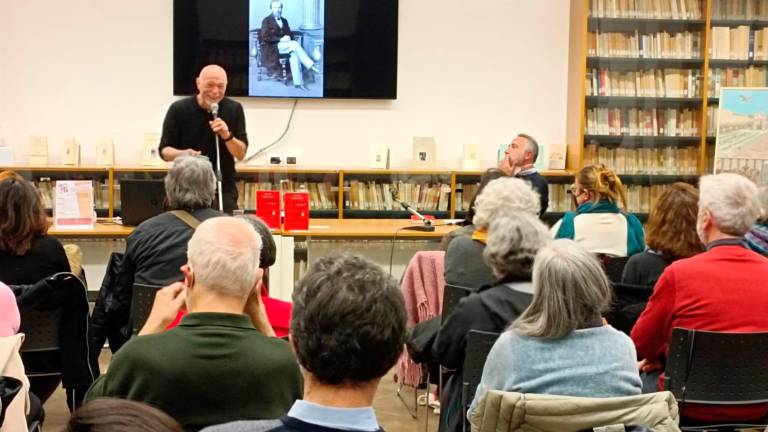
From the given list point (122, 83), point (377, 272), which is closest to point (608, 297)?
point (377, 272)

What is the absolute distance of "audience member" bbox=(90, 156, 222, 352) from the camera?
12.9 ft

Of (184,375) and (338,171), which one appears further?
(338,171)

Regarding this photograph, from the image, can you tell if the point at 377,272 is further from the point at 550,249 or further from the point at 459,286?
the point at 459,286

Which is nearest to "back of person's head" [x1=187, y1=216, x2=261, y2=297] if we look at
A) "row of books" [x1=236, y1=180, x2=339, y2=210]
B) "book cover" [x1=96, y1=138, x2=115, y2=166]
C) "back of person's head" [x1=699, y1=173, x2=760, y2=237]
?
"back of person's head" [x1=699, y1=173, x2=760, y2=237]

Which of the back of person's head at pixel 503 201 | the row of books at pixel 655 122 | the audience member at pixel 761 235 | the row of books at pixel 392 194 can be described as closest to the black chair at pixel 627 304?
the back of person's head at pixel 503 201

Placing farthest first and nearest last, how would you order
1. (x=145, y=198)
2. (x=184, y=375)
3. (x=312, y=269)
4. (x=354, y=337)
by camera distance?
1. (x=145, y=198)
2. (x=184, y=375)
3. (x=312, y=269)
4. (x=354, y=337)

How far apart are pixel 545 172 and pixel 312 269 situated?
6686mm

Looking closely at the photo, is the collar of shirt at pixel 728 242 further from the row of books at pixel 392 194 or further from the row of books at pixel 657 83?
the row of books at pixel 657 83

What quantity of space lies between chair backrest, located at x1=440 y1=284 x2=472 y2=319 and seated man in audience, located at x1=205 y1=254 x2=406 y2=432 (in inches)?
85.8

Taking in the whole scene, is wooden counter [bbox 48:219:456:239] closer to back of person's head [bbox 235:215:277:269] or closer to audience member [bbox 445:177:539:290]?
audience member [bbox 445:177:539:290]

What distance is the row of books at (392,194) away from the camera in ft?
26.6

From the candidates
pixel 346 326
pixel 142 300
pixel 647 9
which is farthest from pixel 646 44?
pixel 346 326

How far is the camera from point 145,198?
5773 millimetres

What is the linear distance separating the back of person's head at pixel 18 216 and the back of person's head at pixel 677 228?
2.62 meters
